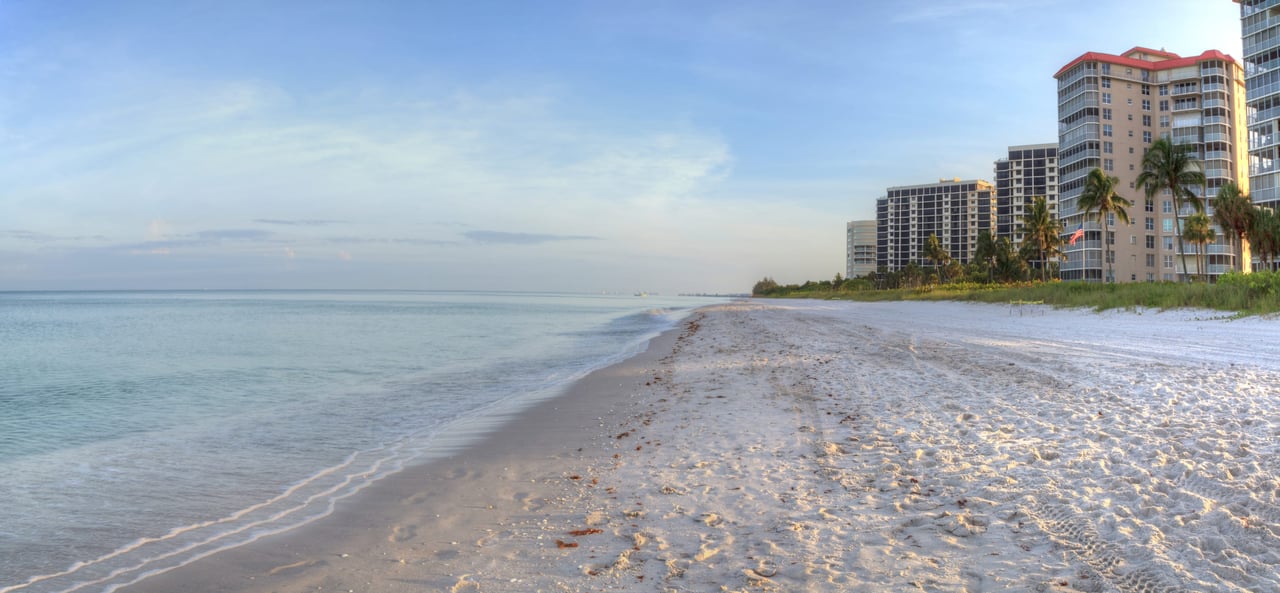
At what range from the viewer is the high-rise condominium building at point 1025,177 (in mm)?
177125

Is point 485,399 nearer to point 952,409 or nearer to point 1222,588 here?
point 952,409

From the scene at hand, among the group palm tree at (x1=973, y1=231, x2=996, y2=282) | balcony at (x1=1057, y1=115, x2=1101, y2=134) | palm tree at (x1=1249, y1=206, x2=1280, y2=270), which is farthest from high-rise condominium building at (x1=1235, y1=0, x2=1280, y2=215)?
palm tree at (x1=973, y1=231, x2=996, y2=282)

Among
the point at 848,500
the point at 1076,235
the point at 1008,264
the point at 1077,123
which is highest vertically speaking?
the point at 1077,123

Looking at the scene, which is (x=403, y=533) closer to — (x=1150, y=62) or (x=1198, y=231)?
(x=1198, y=231)

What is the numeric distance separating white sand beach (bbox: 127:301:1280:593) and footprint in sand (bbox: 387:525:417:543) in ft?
0.07

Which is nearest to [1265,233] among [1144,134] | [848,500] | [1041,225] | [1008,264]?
[1041,225]

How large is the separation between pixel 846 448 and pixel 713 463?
140cm

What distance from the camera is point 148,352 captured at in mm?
24891

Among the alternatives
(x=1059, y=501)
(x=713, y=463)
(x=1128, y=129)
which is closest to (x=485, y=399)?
(x=713, y=463)

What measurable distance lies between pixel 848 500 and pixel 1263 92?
314 ft

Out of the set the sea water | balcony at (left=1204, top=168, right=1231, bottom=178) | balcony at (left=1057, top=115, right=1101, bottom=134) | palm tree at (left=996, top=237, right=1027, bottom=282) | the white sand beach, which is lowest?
the sea water

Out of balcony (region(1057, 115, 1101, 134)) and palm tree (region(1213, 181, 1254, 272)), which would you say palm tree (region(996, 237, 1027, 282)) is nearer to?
balcony (region(1057, 115, 1101, 134))

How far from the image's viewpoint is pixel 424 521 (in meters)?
5.25

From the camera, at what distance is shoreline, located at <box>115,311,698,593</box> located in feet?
13.7
